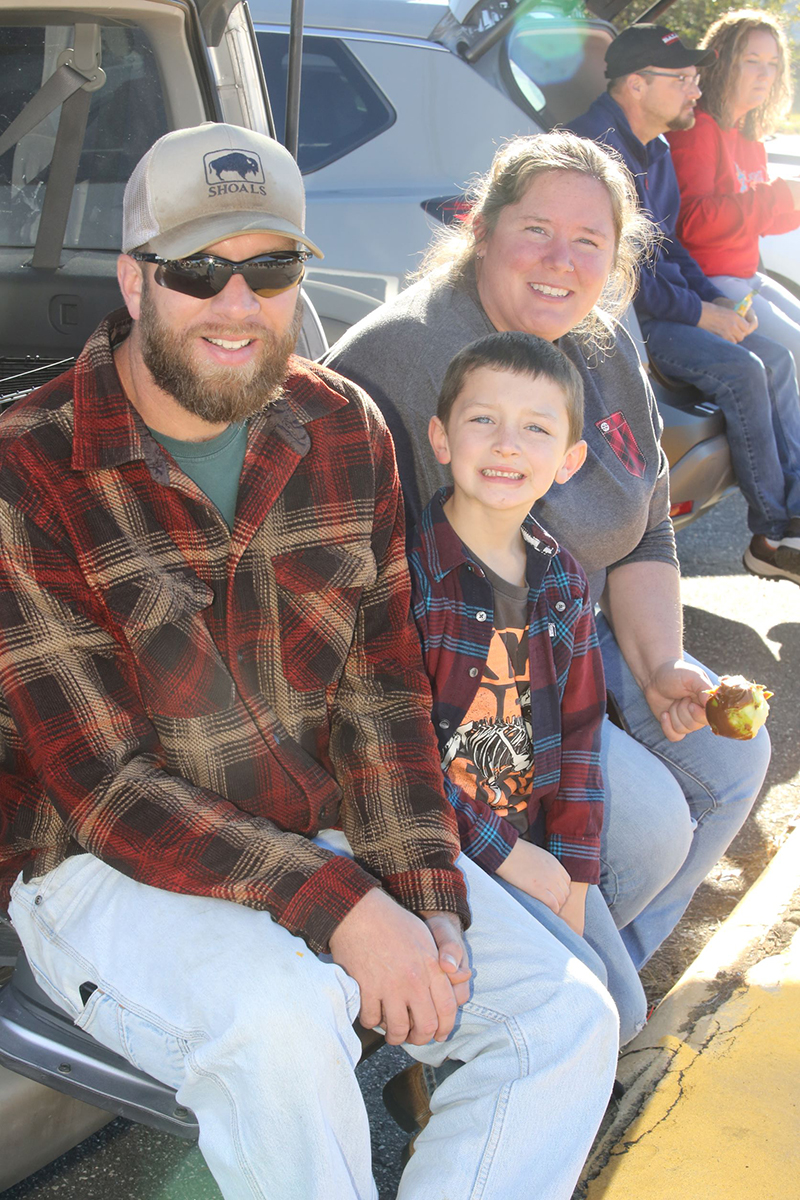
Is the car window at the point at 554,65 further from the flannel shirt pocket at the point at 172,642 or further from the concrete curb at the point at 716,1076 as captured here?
the flannel shirt pocket at the point at 172,642

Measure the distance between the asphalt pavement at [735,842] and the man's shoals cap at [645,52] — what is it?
2082mm

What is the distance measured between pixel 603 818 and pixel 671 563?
2.54 ft

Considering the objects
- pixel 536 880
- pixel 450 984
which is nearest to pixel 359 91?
pixel 536 880

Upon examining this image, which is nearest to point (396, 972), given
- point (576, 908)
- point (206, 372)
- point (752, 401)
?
point (576, 908)

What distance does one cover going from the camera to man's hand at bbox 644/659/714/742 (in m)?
2.48

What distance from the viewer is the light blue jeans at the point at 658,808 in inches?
91.3

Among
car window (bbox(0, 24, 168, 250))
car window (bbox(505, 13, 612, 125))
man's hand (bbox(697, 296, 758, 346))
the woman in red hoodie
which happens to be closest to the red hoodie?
the woman in red hoodie

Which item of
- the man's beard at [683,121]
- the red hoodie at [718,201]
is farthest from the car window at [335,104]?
the red hoodie at [718,201]

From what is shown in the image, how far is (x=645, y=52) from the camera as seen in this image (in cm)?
431

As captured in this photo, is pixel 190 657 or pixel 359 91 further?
pixel 359 91

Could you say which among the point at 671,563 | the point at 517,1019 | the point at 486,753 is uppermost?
the point at 671,563

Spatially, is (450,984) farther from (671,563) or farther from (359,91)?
(359,91)

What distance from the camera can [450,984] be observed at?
173 cm

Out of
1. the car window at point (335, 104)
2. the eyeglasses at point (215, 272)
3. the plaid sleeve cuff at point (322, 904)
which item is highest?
the car window at point (335, 104)
